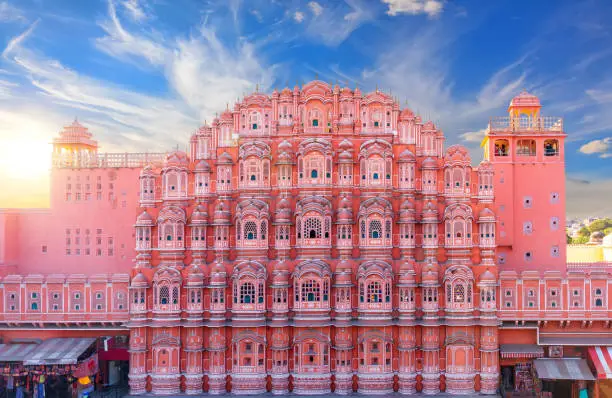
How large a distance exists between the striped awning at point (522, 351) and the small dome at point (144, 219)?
27348 mm

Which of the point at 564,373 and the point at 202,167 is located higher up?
the point at 202,167

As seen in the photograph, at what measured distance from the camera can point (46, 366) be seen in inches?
1288

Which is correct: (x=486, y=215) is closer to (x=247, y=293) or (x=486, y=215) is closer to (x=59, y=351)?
(x=247, y=293)

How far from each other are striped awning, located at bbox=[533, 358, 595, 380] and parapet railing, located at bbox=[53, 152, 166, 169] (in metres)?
36.2

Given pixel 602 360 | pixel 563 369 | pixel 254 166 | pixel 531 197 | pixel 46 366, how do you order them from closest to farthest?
1. pixel 563 369
2. pixel 602 360
3. pixel 46 366
4. pixel 254 166
5. pixel 531 197

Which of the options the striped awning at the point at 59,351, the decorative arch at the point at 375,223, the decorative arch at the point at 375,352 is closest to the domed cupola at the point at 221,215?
the decorative arch at the point at 375,223

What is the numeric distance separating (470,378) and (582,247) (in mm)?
27587

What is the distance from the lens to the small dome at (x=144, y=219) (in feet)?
109

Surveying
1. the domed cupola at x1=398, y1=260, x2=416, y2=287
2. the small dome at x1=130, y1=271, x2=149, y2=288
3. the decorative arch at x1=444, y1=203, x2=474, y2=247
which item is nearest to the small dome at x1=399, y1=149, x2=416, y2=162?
the decorative arch at x1=444, y1=203, x2=474, y2=247

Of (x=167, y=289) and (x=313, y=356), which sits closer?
(x=313, y=356)

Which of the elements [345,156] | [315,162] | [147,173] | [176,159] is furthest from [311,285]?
[147,173]

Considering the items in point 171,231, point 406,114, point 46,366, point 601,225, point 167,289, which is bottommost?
point 46,366

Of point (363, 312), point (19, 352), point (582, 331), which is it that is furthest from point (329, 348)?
point (19, 352)

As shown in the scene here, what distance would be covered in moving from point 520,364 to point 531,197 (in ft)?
43.5
